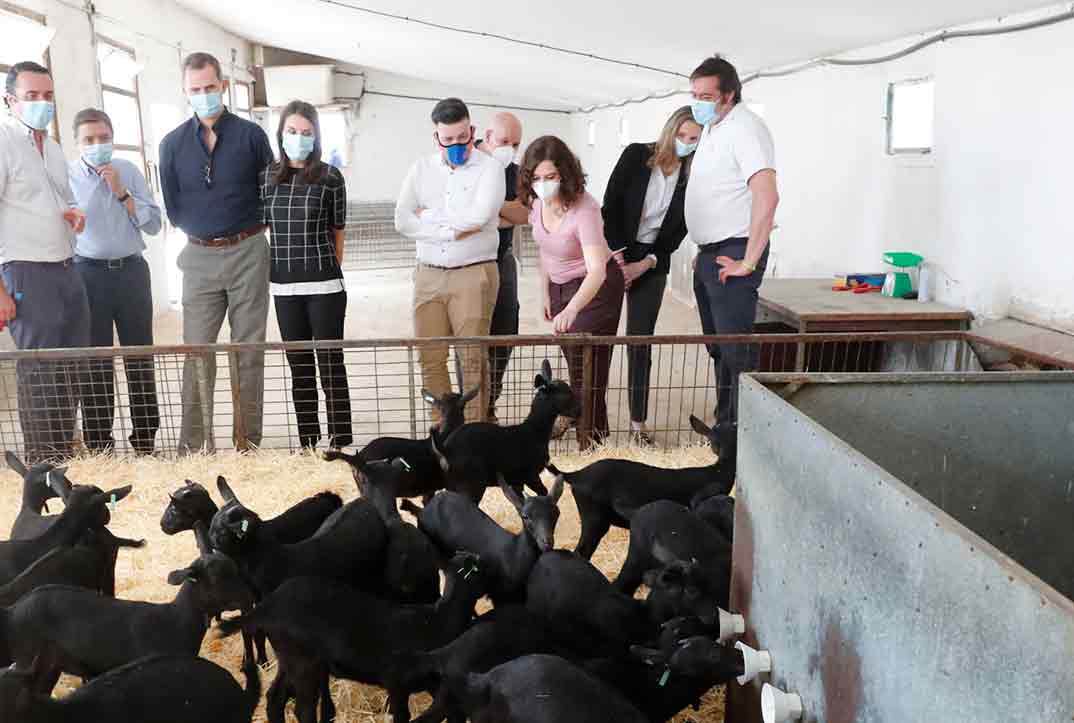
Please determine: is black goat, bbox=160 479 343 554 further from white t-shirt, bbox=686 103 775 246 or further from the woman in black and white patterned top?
white t-shirt, bbox=686 103 775 246

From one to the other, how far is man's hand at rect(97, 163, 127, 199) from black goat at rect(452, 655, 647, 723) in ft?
11.3

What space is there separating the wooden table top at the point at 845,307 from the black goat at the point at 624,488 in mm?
1611

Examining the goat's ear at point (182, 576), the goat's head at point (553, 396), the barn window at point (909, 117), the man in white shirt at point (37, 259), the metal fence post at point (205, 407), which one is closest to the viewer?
the goat's ear at point (182, 576)

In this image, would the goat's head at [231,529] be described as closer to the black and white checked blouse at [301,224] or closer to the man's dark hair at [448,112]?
the black and white checked blouse at [301,224]

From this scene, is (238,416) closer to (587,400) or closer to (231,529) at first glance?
(587,400)

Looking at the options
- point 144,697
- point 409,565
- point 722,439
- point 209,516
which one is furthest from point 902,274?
point 144,697

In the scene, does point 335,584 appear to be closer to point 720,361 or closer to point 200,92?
point 720,361

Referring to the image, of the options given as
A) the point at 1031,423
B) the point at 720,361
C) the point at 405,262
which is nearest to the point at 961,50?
the point at 720,361

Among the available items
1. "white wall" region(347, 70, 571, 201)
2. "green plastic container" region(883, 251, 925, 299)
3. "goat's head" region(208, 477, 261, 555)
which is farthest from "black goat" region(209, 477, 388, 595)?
"white wall" region(347, 70, 571, 201)

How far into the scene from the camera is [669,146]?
4.14 meters

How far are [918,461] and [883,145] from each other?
3906 millimetres

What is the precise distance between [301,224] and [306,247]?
0.10m

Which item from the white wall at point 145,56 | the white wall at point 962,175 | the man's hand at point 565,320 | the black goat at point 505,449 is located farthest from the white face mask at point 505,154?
the white wall at point 145,56

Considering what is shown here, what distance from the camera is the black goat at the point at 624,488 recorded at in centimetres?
295
